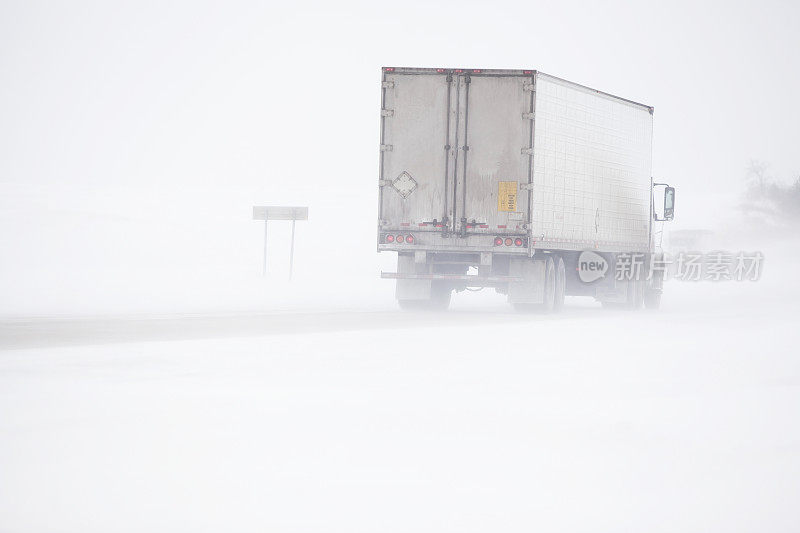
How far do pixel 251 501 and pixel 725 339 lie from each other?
40.7ft

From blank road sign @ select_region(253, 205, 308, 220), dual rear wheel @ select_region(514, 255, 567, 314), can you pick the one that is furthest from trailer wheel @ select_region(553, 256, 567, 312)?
blank road sign @ select_region(253, 205, 308, 220)

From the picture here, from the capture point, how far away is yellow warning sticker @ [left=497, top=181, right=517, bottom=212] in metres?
22.4

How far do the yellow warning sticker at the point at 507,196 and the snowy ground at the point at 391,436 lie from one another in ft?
23.5

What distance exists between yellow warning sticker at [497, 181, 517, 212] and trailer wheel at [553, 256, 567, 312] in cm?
268

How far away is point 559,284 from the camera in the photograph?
24.8 metres

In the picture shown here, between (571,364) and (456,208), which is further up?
(456,208)

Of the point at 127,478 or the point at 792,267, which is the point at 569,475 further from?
the point at 792,267

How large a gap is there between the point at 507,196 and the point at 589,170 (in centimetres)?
322

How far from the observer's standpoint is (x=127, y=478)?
655cm

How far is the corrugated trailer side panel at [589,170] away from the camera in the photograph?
22.9 meters

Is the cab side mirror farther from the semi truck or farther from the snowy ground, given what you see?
the snowy ground

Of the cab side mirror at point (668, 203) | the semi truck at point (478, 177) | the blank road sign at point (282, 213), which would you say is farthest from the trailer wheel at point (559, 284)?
the blank road sign at point (282, 213)

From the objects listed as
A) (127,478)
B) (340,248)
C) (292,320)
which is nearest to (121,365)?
(127,478)

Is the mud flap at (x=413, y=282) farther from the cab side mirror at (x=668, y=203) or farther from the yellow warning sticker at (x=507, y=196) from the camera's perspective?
the cab side mirror at (x=668, y=203)
